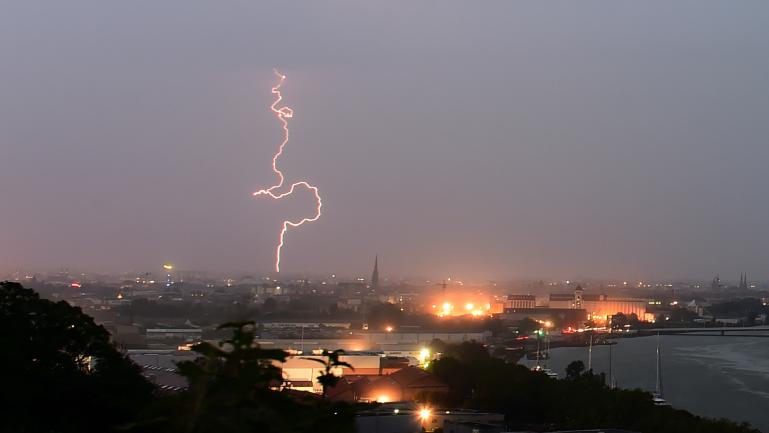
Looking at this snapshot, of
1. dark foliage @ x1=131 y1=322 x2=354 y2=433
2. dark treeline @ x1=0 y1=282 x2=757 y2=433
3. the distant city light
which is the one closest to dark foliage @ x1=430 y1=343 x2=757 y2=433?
dark treeline @ x1=0 y1=282 x2=757 y2=433

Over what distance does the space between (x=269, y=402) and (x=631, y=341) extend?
2109 centimetres

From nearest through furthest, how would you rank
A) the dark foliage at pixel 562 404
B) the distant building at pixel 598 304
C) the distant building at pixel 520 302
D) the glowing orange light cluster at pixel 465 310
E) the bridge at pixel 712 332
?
the dark foliage at pixel 562 404 → the bridge at pixel 712 332 → the glowing orange light cluster at pixel 465 310 → the distant building at pixel 598 304 → the distant building at pixel 520 302

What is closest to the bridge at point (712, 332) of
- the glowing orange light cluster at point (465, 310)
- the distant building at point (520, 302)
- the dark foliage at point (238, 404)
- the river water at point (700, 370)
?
the river water at point (700, 370)

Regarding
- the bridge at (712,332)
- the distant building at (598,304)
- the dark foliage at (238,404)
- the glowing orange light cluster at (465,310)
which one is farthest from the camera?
the distant building at (598,304)

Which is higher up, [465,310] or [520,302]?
[520,302]

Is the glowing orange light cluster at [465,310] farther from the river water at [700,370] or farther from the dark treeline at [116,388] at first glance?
the dark treeline at [116,388]

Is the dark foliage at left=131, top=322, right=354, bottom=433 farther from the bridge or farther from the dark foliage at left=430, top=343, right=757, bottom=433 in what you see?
the bridge

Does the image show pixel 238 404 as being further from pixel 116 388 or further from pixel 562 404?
pixel 562 404

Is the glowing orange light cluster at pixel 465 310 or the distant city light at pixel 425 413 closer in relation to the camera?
the distant city light at pixel 425 413

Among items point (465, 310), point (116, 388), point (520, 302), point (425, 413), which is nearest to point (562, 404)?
point (425, 413)

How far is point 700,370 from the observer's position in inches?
547

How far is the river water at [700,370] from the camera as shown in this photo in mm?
10078

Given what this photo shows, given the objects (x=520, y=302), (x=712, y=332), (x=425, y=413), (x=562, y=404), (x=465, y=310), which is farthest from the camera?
(x=520, y=302)


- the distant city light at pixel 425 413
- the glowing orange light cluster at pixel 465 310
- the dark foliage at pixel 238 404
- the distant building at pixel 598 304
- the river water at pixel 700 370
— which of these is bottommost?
the river water at pixel 700 370
